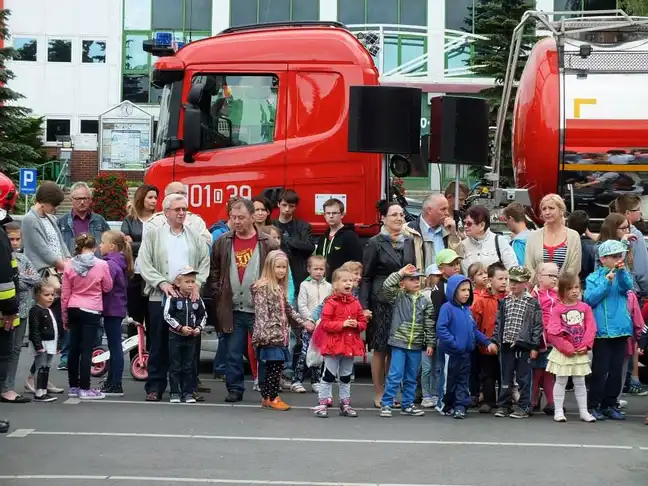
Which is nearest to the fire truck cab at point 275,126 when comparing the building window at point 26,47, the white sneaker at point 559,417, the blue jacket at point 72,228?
the blue jacket at point 72,228

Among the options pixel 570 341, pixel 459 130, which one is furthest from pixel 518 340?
pixel 459 130

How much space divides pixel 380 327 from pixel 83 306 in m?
2.73

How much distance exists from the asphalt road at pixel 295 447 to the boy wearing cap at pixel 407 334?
0.91 feet

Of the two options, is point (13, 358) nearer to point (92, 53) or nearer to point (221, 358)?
point (221, 358)

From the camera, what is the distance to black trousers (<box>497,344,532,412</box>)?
11.9 m

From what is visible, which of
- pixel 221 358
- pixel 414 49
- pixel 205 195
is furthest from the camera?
pixel 414 49

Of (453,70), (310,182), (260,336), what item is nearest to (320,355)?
(260,336)

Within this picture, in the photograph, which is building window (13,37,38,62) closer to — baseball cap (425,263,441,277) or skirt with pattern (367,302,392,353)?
skirt with pattern (367,302,392,353)

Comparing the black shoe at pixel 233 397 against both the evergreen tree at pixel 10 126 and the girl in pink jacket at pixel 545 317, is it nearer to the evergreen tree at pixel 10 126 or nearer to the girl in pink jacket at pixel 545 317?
the girl in pink jacket at pixel 545 317

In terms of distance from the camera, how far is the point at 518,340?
11781 millimetres

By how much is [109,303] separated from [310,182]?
294 cm

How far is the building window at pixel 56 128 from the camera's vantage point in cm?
5522

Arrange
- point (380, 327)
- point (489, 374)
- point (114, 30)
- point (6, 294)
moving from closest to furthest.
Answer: point (6, 294)
point (489, 374)
point (380, 327)
point (114, 30)

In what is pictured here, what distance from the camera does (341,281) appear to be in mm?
11617
